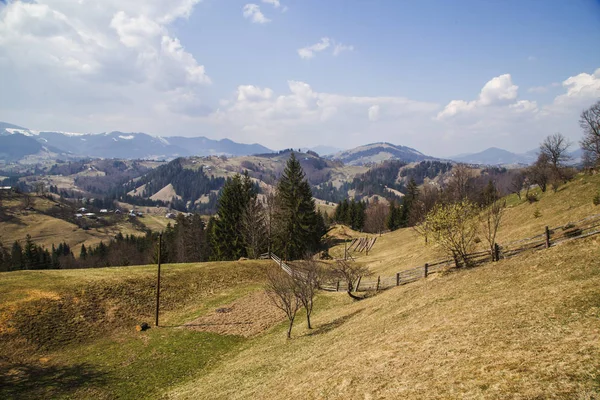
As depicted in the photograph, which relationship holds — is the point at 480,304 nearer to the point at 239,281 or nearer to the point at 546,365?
the point at 546,365

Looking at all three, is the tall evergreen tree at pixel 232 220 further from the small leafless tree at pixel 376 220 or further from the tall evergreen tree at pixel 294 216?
the small leafless tree at pixel 376 220

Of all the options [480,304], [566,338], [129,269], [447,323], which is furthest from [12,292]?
[566,338]

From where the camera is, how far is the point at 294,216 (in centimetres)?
6038

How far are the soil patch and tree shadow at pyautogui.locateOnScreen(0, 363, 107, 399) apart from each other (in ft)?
31.9

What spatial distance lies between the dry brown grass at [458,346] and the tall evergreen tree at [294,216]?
1311 inches

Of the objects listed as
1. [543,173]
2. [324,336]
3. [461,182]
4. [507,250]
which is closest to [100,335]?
[324,336]

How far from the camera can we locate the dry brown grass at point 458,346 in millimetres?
10477

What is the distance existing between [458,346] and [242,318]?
2476 centimetres

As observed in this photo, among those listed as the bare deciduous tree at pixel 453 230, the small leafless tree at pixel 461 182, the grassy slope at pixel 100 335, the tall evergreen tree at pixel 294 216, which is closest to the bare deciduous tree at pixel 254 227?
the tall evergreen tree at pixel 294 216

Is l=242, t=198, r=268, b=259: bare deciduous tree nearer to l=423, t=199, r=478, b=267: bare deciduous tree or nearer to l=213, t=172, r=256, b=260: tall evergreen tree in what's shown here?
l=213, t=172, r=256, b=260: tall evergreen tree

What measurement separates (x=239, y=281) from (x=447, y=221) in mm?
29331

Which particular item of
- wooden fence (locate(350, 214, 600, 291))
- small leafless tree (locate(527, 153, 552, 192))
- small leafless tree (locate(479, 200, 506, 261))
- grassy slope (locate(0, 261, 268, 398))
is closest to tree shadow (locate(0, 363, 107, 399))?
grassy slope (locate(0, 261, 268, 398))

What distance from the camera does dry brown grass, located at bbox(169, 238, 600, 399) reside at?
1048cm

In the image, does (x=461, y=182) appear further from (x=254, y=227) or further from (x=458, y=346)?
(x=458, y=346)
